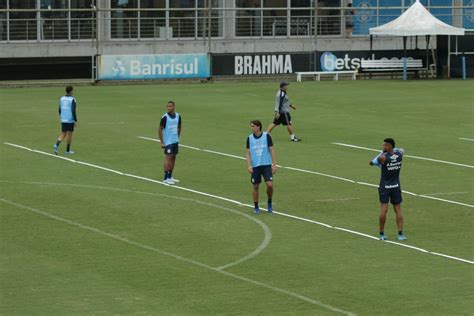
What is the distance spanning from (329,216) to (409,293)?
6229 mm

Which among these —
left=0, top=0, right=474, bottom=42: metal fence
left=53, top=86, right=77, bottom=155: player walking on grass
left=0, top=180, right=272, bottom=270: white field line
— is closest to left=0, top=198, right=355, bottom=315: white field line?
left=0, top=180, right=272, bottom=270: white field line

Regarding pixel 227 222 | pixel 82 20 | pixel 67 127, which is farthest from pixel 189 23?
pixel 227 222

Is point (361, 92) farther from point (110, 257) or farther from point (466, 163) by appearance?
point (110, 257)

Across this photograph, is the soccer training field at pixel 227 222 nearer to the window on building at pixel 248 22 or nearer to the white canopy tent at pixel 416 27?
the white canopy tent at pixel 416 27

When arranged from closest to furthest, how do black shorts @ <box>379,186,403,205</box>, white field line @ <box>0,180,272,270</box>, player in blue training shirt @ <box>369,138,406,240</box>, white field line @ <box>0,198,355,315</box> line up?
white field line @ <box>0,198,355,315</box> < white field line @ <box>0,180,272,270</box> < player in blue training shirt @ <box>369,138,406,240</box> < black shorts @ <box>379,186,403,205</box>

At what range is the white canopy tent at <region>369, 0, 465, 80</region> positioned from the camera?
57.6 metres

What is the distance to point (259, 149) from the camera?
76.9 ft

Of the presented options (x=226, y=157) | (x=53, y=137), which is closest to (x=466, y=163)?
(x=226, y=157)

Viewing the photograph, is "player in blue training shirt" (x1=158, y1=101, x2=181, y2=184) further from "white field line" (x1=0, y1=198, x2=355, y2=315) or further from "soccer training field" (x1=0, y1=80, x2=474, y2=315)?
"white field line" (x1=0, y1=198, x2=355, y2=315)

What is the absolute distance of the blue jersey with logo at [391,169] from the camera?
2069cm

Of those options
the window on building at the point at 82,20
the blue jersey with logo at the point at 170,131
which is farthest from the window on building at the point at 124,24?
the blue jersey with logo at the point at 170,131

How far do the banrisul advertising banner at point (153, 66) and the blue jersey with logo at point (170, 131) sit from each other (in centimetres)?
2876

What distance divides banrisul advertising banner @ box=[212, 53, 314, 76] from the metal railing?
1.89 m

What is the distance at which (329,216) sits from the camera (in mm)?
23469
